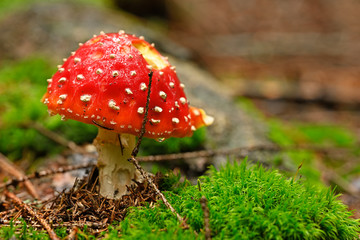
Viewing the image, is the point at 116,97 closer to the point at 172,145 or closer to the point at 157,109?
the point at 157,109

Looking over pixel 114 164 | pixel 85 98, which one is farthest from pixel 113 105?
pixel 114 164

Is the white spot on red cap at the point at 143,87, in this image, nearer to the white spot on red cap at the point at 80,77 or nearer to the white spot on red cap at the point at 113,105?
the white spot on red cap at the point at 113,105

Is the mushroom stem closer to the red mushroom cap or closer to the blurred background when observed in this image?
the red mushroom cap

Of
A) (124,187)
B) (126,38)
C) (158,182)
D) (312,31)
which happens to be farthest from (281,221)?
(312,31)

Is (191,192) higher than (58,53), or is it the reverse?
(191,192)

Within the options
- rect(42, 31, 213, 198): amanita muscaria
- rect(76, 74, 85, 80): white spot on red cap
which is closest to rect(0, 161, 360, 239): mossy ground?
rect(42, 31, 213, 198): amanita muscaria

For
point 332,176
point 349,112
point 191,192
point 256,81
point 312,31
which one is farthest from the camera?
point 312,31

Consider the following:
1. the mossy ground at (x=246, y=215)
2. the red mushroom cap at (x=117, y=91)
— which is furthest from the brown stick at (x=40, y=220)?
the red mushroom cap at (x=117, y=91)

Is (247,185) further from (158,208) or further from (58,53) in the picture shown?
(58,53)
